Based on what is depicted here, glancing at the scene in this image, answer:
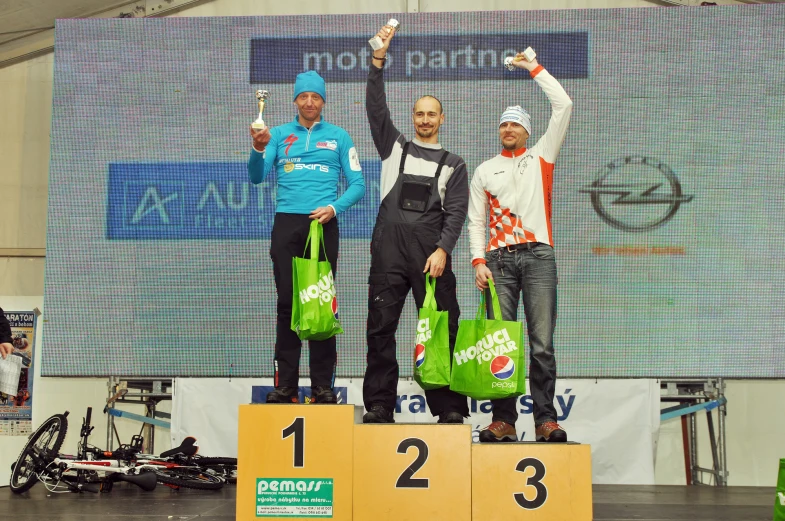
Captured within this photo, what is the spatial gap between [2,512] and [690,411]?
170 inches

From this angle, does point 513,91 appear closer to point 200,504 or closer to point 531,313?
point 531,313

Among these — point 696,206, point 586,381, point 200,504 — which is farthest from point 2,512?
point 696,206

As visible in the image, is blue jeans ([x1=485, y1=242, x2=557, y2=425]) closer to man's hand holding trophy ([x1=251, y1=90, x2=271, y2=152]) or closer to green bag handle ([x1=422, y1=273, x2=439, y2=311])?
green bag handle ([x1=422, y1=273, x2=439, y2=311])

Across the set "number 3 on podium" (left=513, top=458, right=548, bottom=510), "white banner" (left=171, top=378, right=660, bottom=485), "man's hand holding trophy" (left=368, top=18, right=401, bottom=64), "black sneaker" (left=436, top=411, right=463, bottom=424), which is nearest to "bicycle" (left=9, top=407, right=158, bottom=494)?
"white banner" (left=171, top=378, right=660, bottom=485)

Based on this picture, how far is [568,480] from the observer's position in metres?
3.01

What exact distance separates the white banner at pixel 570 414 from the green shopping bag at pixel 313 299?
7.78 feet

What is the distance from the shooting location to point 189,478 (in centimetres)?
508

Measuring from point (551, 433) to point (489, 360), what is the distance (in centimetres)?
37

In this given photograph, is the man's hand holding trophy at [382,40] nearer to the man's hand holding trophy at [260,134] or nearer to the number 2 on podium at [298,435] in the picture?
the man's hand holding trophy at [260,134]

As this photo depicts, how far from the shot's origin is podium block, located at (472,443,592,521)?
300cm

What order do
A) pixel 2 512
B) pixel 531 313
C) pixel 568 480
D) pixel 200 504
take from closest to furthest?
pixel 568 480 < pixel 531 313 < pixel 2 512 < pixel 200 504

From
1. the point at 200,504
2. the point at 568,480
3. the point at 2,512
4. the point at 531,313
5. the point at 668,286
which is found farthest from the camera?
the point at 668,286

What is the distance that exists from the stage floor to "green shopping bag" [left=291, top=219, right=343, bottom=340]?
909 millimetres

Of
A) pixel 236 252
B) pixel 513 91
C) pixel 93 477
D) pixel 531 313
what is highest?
pixel 513 91
